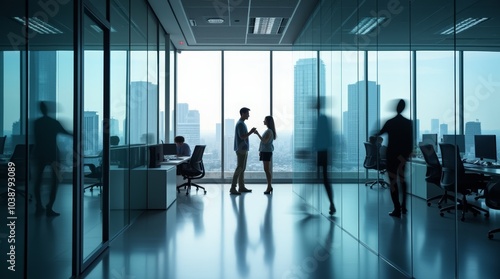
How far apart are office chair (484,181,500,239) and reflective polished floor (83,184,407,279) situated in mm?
1081

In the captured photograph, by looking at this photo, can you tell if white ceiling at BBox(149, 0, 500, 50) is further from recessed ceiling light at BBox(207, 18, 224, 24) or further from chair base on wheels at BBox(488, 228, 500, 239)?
chair base on wheels at BBox(488, 228, 500, 239)

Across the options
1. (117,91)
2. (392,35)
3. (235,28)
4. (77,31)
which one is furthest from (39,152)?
(235,28)

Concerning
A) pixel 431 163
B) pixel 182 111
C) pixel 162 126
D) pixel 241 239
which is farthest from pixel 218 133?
pixel 431 163

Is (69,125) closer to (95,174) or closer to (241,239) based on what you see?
(95,174)

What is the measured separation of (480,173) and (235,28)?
21.1ft

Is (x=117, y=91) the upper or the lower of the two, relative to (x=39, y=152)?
upper

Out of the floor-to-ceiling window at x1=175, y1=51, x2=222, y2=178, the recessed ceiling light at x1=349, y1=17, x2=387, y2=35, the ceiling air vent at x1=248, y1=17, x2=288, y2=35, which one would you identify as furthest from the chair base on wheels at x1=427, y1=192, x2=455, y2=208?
the floor-to-ceiling window at x1=175, y1=51, x2=222, y2=178

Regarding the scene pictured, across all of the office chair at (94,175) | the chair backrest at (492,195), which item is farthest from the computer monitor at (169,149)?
the chair backrest at (492,195)

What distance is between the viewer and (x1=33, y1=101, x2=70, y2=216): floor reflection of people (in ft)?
8.88

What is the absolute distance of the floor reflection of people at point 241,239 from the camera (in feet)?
12.3

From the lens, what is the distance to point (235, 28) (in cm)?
831

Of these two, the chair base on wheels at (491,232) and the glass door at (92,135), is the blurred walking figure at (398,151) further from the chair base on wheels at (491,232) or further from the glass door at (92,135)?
the glass door at (92,135)

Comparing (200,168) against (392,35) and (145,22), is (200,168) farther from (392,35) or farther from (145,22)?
(392,35)

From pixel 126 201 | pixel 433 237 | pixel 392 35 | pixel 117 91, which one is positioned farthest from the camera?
pixel 126 201
